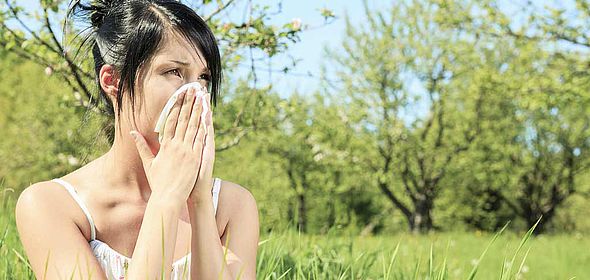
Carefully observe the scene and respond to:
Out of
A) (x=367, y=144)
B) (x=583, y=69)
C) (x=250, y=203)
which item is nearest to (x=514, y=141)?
(x=367, y=144)

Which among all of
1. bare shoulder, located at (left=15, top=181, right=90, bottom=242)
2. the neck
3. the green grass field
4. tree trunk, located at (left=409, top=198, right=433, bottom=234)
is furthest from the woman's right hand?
tree trunk, located at (left=409, top=198, right=433, bottom=234)

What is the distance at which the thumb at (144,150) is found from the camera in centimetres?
235

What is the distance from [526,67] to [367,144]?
9.26 m

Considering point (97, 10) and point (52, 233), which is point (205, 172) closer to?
point (52, 233)

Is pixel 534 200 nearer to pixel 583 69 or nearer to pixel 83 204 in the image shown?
pixel 583 69

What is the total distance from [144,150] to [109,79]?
328 millimetres

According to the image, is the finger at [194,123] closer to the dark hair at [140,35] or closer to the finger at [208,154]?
the finger at [208,154]

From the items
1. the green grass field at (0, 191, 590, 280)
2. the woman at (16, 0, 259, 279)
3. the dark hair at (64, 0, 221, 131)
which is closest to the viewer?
the woman at (16, 0, 259, 279)

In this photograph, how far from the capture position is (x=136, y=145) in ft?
8.05

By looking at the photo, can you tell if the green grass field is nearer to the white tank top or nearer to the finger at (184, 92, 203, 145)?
the white tank top

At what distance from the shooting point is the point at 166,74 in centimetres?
232

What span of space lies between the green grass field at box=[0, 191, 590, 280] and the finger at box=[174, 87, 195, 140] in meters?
0.74

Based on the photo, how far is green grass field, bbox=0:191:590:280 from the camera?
3244mm

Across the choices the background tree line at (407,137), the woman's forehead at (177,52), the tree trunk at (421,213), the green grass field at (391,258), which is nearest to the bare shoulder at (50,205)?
the woman's forehead at (177,52)
